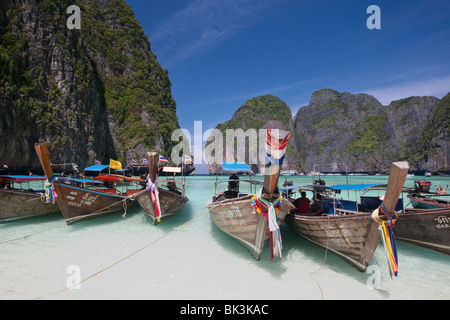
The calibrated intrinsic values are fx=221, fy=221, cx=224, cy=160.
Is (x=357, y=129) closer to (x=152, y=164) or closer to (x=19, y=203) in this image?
(x=152, y=164)

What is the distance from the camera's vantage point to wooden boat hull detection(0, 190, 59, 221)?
376 inches

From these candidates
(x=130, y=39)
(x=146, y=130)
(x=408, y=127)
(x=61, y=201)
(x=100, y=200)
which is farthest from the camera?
(x=408, y=127)

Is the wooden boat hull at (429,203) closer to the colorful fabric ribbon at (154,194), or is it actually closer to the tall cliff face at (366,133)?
the colorful fabric ribbon at (154,194)

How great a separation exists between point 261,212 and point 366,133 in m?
145

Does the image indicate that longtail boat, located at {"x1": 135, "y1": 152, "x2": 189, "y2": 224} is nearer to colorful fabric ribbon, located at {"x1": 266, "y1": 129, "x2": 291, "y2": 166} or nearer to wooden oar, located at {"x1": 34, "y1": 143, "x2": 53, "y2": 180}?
wooden oar, located at {"x1": 34, "y1": 143, "x2": 53, "y2": 180}

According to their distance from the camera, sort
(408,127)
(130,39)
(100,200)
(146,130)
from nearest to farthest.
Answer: (100,200) < (146,130) < (130,39) < (408,127)

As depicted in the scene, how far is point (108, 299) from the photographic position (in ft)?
14.4

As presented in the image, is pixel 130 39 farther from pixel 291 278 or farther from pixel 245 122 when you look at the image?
pixel 245 122

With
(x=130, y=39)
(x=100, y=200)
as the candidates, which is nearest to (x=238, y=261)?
(x=100, y=200)

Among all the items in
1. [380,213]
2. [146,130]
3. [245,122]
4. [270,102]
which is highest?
[270,102]

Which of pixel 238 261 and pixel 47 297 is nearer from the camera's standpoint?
pixel 47 297

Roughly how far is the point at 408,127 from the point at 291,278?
458 ft

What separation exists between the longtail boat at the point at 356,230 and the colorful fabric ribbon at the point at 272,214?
1474 mm

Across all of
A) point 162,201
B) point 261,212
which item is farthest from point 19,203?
point 261,212
